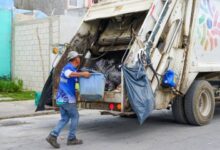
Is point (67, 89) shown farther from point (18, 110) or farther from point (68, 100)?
point (18, 110)

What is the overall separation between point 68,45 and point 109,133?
6.79 ft

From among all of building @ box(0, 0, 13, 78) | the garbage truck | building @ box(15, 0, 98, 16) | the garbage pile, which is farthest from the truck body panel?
building @ box(15, 0, 98, 16)

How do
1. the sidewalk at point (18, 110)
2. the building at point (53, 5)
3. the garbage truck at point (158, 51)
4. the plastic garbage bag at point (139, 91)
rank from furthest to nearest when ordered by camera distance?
the building at point (53, 5), the sidewalk at point (18, 110), the garbage truck at point (158, 51), the plastic garbage bag at point (139, 91)

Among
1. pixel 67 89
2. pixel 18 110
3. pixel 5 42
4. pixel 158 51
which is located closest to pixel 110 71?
pixel 158 51

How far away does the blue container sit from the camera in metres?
7.82

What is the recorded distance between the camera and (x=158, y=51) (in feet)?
28.2

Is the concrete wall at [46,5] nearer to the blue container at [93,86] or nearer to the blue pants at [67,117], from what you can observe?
the blue container at [93,86]

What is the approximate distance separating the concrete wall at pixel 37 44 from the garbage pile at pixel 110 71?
6137mm

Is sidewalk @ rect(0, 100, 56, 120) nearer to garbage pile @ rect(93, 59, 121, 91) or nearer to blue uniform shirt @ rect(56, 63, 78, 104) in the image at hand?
garbage pile @ rect(93, 59, 121, 91)

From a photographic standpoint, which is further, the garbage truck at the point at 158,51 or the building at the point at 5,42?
the building at the point at 5,42

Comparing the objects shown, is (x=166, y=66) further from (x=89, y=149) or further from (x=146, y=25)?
(x=89, y=149)

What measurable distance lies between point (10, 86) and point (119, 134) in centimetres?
865

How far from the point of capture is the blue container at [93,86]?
782cm

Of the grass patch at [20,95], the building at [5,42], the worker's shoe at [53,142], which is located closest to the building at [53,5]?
the building at [5,42]
